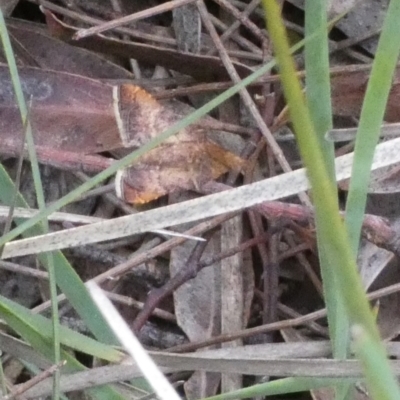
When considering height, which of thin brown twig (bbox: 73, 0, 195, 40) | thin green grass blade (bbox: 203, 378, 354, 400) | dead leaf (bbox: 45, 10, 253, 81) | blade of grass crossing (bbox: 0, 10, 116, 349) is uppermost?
thin brown twig (bbox: 73, 0, 195, 40)

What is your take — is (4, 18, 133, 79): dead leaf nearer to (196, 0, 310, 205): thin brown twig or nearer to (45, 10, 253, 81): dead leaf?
(45, 10, 253, 81): dead leaf

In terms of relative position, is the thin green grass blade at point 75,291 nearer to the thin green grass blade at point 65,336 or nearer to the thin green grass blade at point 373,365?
the thin green grass blade at point 65,336

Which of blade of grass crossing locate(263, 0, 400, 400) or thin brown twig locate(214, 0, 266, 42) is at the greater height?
thin brown twig locate(214, 0, 266, 42)

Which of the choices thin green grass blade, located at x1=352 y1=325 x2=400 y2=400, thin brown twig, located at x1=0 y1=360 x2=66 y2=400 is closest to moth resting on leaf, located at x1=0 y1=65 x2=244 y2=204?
thin brown twig, located at x1=0 y1=360 x2=66 y2=400

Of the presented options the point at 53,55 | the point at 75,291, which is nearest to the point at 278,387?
the point at 75,291

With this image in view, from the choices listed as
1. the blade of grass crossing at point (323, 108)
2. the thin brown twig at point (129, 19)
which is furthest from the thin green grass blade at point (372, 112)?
the thin brown twig at point (129, 19)

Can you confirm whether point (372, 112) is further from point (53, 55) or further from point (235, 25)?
point (53, 55)
